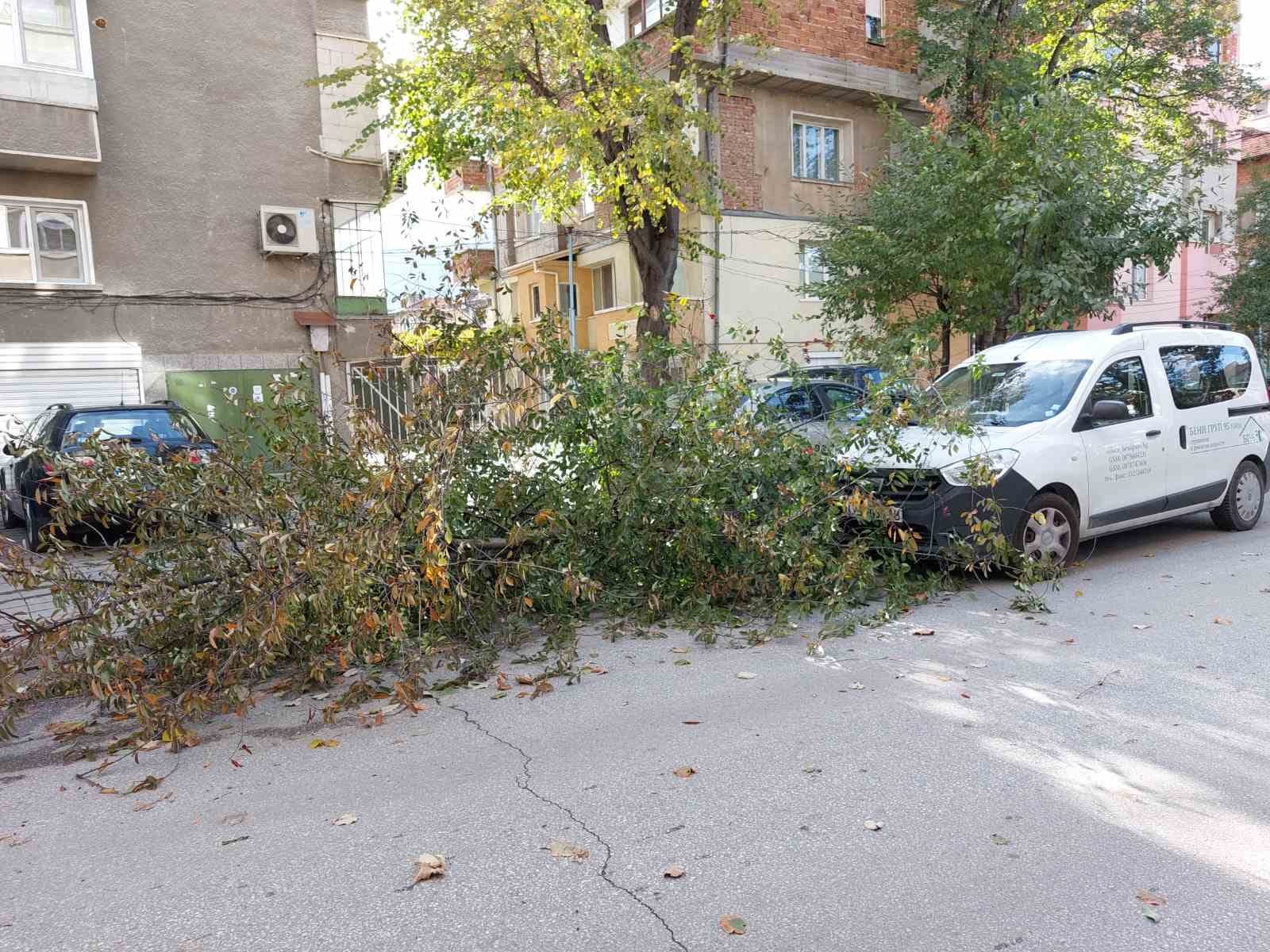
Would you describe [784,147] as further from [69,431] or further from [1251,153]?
[1251,153]

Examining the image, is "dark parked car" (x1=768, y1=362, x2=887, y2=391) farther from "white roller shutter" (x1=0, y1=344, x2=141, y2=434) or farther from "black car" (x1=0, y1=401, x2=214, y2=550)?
"white roller shutter" (x1=0, y1=344, x2=141, y2=434)

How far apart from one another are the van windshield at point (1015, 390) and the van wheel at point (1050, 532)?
705mm

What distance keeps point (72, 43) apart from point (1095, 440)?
56.0ft

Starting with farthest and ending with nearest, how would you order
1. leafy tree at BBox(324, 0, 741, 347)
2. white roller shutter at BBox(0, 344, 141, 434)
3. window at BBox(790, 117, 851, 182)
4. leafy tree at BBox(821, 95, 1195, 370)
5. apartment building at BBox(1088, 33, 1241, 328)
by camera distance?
1. apartment building at BBox(1088, 33, 1241, 328)
2. window at BBox(790, 117, 851, 182)
3. white roller shutter at BBox(0, 344, 141, 434)
4. leafy tree at BBox(324, 0, 741, 347)
5. leafy tree at BBox(821, 95, 1195, 370)

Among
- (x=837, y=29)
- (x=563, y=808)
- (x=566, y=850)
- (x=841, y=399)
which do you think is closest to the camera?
(x=566, y=850)

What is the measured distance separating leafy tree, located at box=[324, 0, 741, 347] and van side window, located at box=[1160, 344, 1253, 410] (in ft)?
20.5

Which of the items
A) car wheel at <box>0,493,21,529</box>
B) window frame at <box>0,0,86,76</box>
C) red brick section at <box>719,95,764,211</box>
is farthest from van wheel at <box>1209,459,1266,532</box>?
window frame at <box>0,0,86,76</box>

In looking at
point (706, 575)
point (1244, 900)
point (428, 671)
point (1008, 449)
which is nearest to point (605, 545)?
point (706, 575)

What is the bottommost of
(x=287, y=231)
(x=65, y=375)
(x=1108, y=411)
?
(x=1108, y=411)

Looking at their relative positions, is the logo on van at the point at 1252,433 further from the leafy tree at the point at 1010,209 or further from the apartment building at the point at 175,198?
the apartment building at the point at 175,198

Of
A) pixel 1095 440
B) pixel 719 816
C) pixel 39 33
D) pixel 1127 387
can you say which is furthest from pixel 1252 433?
pixel 39 33

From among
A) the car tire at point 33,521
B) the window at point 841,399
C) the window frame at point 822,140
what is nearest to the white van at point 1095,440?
the window at point 841,399

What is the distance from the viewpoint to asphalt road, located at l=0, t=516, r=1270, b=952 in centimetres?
306

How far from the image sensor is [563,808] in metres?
3.91
